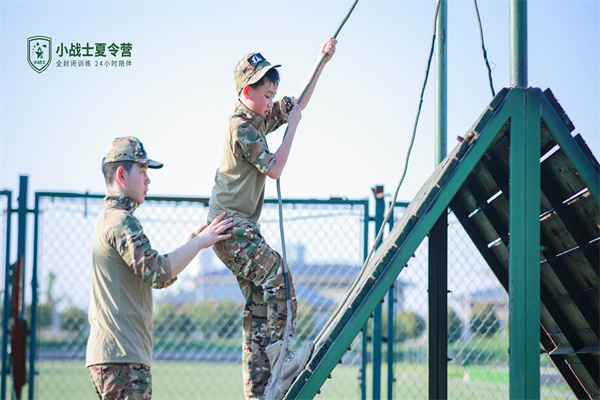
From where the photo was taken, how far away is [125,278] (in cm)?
323

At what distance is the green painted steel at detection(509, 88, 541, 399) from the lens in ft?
9.90

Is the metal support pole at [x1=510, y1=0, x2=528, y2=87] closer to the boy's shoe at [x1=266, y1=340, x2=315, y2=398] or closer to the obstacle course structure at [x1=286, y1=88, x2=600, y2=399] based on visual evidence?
the obstacle course structure at [x1=286, y1=88, x2=600, y2=399]

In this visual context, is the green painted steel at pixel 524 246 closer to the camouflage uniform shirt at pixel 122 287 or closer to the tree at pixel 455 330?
the camouflage uniform shirt at pixel 122 287

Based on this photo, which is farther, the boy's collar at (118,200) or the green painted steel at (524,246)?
the boy's collar at (118,200)

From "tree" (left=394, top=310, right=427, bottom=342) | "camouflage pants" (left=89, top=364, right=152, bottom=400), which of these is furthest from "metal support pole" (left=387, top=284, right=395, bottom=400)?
"camouflage pants" (left=89, top=364, right=152, bottom=400)

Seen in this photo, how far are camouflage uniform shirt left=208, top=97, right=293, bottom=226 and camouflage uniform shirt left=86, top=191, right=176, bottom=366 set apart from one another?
1.71ft

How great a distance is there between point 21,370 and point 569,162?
426 centimetres

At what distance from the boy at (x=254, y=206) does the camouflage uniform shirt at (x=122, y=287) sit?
1.57 feet

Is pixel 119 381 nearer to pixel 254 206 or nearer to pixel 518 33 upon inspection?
pixel 254 206

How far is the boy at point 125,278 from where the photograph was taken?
307cm

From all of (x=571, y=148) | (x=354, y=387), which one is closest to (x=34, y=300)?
(x=571, y=148)

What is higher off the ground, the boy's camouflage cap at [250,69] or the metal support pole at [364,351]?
the boy's camouflage cap at [250,69]

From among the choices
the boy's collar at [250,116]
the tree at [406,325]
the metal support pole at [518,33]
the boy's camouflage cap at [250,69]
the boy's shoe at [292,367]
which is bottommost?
the boy's shoe at [292,367]

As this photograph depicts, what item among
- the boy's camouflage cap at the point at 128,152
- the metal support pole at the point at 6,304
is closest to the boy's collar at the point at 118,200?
the boy's camouflage cap at the point at 128,152
